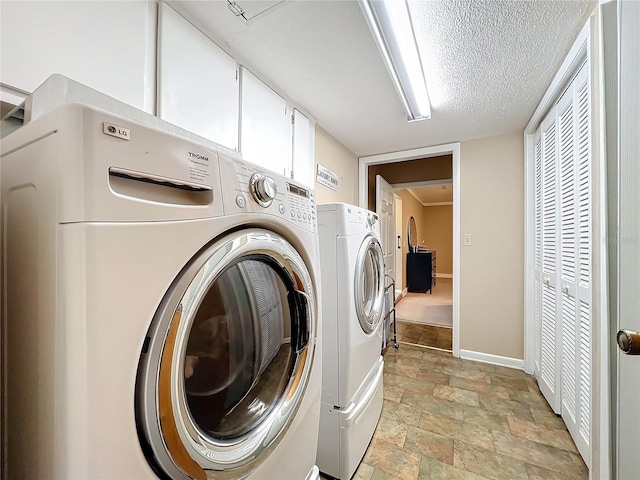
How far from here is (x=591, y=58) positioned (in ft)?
3.40

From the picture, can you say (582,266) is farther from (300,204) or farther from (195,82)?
(195,82)

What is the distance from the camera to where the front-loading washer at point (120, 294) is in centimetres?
35

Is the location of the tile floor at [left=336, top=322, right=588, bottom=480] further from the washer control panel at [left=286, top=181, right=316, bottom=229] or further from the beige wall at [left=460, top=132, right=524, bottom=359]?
the washer control panel at [left=286, top=181, right=316, bottom=229]

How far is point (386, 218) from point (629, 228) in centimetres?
266

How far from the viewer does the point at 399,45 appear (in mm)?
1222

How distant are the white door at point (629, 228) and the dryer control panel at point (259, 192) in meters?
0.88

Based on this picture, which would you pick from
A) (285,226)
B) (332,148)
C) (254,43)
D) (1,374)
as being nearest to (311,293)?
(285,226)

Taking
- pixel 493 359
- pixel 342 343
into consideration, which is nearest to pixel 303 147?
pixel 342 343

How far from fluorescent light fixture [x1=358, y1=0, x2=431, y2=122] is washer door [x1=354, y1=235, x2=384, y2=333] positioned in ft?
3.03

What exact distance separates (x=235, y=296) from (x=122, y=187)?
0.36m

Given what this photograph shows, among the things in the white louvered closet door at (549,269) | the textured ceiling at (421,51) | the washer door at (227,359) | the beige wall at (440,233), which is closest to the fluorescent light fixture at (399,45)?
the textured ceiling at (421,51)

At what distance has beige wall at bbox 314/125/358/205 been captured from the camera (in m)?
2.26

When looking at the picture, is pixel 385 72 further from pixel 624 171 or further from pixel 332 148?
pixel 624 171

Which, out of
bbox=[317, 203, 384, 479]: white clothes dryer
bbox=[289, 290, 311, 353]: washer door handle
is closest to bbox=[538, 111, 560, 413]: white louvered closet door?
bbox=[317, 203, 384, 479]: white clothes dryer
